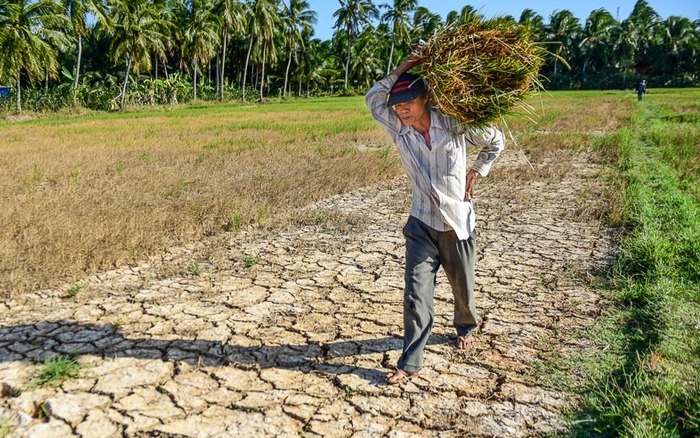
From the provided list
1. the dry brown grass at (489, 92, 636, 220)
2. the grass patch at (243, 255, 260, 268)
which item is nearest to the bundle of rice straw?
the dry brown grass at (489, 92, 636, 220)

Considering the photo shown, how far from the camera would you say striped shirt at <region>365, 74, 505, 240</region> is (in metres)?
2.78

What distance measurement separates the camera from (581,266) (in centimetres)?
468

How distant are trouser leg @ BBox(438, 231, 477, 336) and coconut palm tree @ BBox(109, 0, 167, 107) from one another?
32.2 meters

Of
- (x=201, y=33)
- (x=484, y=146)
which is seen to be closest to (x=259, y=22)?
(x=201, y=33)

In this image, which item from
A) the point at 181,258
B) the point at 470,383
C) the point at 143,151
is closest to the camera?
the point at 470,383

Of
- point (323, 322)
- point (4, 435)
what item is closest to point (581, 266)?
point (323, 322)

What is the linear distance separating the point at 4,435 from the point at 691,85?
6570 centimetres

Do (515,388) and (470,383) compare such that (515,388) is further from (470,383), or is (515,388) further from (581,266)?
(581,266)

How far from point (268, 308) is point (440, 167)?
1755 millimetres

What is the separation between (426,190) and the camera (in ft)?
9.29

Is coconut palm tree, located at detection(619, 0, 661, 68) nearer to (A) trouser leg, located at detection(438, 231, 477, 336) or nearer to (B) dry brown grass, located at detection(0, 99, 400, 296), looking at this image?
(B) dry brown grass, located at detection(0, 99, 400, 296)

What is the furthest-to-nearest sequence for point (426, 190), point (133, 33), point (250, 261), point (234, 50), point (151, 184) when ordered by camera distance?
point (234, 50) → point (133, 33) → point (151, 184) → point (250, 261) → point (426, 190)

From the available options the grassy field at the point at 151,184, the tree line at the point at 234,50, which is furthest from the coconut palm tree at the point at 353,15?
the grassy field at the point at 151,184

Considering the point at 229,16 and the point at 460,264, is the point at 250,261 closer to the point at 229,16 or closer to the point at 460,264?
the point at 460,264
